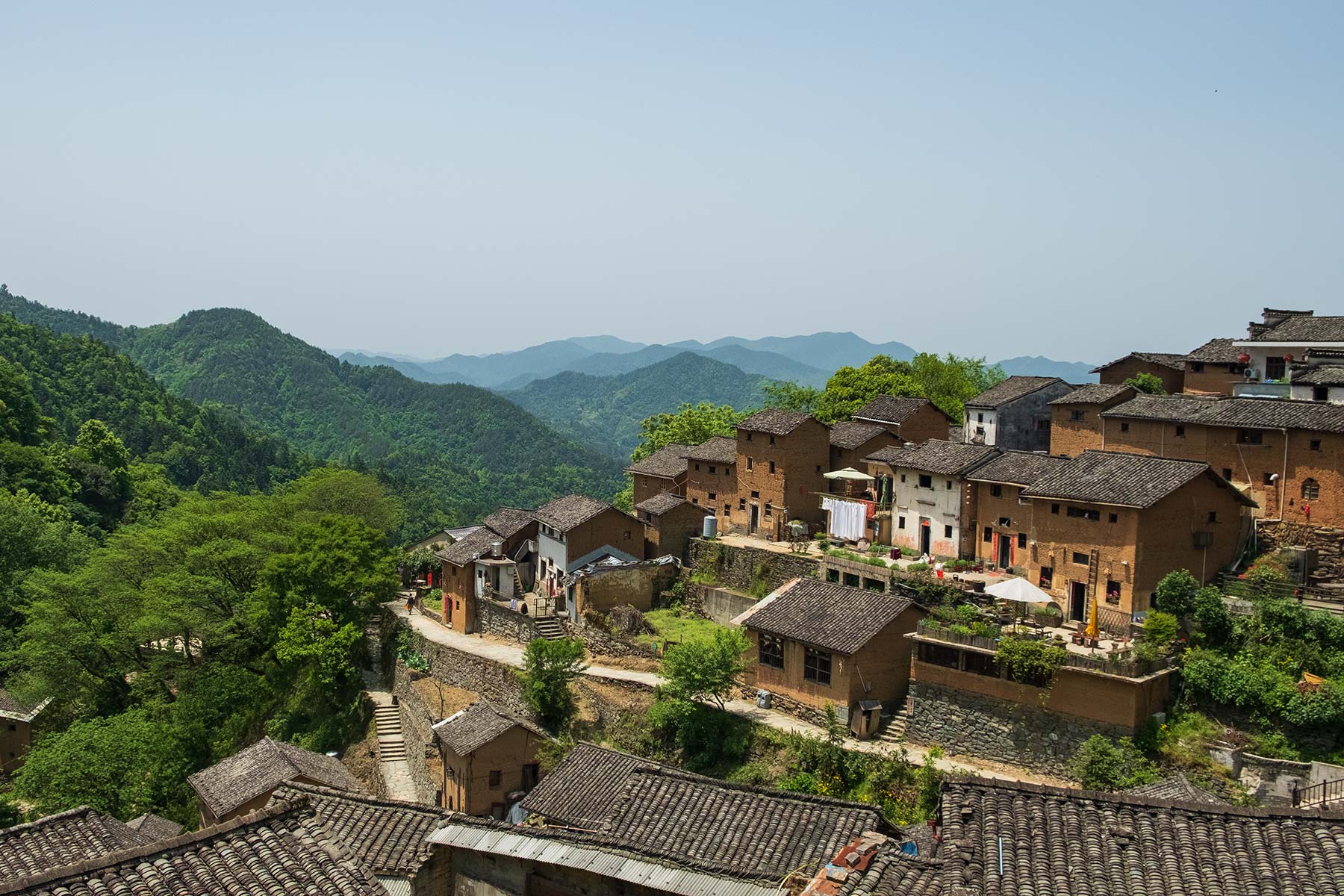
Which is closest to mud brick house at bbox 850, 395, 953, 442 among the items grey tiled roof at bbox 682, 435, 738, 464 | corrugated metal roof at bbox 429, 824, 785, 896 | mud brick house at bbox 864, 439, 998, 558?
mud brick house at bbox 864, 439, 998, 558

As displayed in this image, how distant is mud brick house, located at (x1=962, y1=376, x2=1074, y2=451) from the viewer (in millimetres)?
43312

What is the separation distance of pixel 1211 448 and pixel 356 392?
152405mm

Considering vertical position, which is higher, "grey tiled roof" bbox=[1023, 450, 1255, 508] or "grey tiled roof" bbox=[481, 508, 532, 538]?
"grey tiled roof" bbox=[1023, 450, 1255, 508]

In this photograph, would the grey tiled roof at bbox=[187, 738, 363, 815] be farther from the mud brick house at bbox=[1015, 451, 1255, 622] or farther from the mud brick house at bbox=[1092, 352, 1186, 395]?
the mud brick house at bbox=[1092, 352, 1186, 395]

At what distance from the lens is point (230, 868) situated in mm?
10758

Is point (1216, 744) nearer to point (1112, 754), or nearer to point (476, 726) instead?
point (1112, 754)

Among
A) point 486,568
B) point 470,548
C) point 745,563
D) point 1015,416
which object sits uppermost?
point 1015,416

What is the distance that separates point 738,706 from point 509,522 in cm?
1610

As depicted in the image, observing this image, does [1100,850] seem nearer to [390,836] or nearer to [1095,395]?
[390,836]

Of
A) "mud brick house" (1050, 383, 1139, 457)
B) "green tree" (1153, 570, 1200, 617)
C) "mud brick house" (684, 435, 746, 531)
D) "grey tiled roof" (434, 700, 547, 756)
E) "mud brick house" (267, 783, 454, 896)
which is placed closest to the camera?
"mud brick house" (267, 783, 454, 896)

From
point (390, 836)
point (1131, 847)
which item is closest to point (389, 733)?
point (390, 836)

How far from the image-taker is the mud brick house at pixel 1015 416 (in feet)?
142

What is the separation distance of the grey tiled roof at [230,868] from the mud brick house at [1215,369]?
34.5 m

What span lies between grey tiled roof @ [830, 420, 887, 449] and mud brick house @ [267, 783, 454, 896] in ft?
77.1
